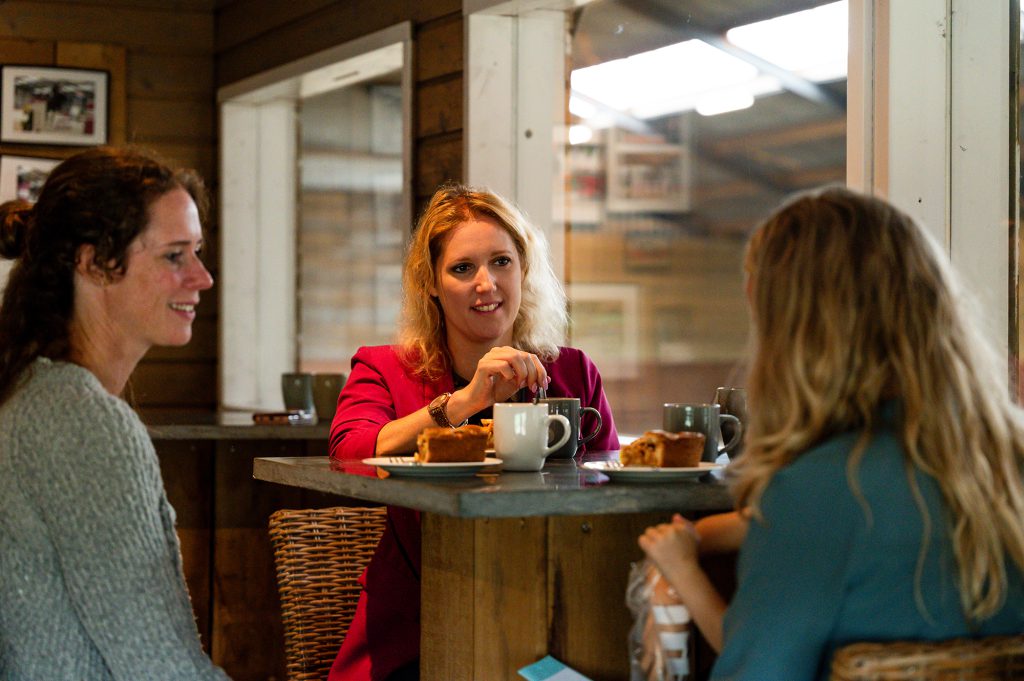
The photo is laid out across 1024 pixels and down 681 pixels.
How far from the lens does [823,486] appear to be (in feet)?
4.10

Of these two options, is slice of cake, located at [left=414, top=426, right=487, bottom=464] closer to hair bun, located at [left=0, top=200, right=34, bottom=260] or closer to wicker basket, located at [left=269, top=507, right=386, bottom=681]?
hair bun, located at [left=0, top=200, right=34, bottom=260]

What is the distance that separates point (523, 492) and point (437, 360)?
101 centimetres

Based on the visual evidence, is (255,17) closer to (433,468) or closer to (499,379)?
(499,379)

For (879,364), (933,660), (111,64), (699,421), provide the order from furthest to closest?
(111,64), (699,421), (879,364), (933,660)

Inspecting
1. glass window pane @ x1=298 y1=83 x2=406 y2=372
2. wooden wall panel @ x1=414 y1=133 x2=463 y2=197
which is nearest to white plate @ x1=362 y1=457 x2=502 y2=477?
wooden wall panel @ x1=414 y1=133 x2=463 y2=197

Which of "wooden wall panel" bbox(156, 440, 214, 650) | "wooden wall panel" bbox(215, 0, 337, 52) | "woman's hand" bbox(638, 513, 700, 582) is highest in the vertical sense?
"wooden wall panel" bbox(215, 0, 337, 52)

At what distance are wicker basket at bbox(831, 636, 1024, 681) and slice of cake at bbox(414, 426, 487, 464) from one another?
611 millimetres

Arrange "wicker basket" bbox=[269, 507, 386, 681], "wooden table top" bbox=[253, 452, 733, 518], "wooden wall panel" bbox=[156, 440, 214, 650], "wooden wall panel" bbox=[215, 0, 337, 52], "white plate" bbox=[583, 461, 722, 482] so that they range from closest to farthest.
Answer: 1. "wooden table top" bbox=[253, 452, 733, 518]
2. "white plate" bbox=[583, 461, 722, 482]
3. "wicker basket" bbox=[269, 507, 386, 681]
4. "wooden wall panel" bbox=[156, 440, 214, 650]
5. "wooden wall panel" bbox=[215, 0, 337, 52]

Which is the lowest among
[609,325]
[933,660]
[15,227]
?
[933,660]

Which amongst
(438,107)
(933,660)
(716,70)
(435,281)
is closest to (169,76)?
(438,107)

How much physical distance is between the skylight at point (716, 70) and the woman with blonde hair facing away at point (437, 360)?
708 mm

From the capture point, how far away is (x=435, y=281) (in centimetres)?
251

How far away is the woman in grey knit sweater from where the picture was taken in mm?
1473

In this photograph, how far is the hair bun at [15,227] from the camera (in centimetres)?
167
